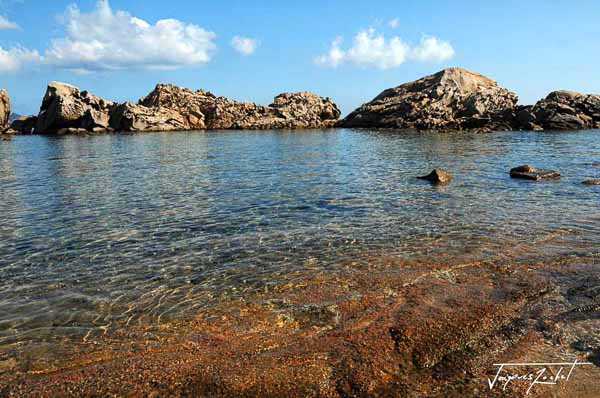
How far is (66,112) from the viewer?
9781 centimetres

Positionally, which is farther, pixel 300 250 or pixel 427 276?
pixel 300 250

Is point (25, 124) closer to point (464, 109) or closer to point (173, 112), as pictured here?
point (173, 112)

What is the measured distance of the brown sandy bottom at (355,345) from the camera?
593 cm

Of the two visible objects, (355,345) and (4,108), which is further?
(4,108)

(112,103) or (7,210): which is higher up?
(112,103)

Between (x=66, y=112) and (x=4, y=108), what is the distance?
901 inches

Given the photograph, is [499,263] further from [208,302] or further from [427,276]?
[208,302]

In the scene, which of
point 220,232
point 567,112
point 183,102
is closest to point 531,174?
point 220,232

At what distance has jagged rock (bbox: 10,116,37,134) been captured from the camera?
106562 mm

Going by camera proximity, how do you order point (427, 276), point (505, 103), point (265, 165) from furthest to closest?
point (505, 103)
point (265, 165)
point (427, 276)

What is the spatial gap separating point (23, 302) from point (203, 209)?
8.90 meters

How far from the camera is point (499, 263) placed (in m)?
10.6

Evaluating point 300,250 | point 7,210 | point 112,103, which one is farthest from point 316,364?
point 112,103

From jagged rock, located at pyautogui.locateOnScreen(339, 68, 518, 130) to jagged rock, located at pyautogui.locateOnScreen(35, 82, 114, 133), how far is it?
2493 inches
